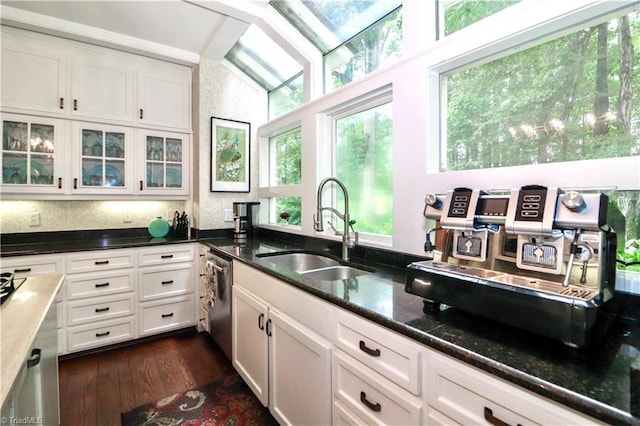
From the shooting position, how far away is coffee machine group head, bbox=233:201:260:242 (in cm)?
296

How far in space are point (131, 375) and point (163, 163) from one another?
1869 mm

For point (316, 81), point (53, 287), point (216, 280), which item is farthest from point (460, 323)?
point (316, 81)

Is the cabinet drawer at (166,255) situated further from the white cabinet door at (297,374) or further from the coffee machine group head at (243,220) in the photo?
the white cabinet door at (297,374)

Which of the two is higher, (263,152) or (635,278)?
(263,152)

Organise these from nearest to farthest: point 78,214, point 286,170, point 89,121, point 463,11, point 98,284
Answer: point 463,11
point 98,284
point 89,121
point 78,214
point 286,170

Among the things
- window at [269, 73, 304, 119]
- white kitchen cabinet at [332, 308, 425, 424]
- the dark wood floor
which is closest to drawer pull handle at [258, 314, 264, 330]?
white kitchen cabinet at [332, 308, 425, 424]

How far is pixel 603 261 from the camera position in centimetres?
80

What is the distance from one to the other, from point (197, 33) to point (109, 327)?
2.63 meters

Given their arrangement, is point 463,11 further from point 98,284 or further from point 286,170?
point 98,284

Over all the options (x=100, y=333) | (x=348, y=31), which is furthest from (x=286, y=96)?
(x=100, y=333)

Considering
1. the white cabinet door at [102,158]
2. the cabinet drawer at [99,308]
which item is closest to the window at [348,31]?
the white cabinet door at [102,158]

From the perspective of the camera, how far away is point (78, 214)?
9.47 feet

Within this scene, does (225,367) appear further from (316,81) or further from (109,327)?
(316,81)

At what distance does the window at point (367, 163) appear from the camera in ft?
6.55
